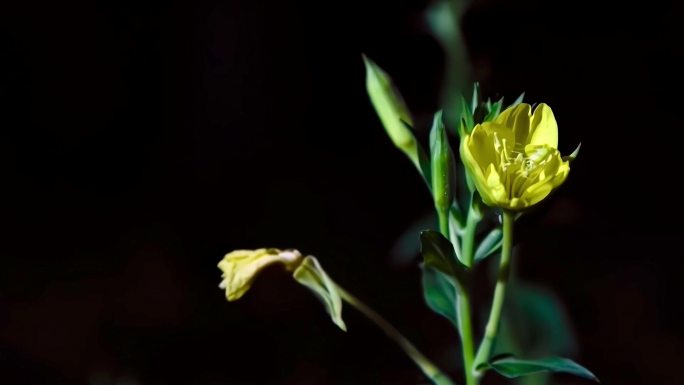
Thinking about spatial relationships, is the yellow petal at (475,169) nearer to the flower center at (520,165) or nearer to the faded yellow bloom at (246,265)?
the flower center at (520,165)

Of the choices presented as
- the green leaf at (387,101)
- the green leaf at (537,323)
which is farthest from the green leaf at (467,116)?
the green leaf at (537,323)

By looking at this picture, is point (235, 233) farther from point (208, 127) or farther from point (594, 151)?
point (594, 151)

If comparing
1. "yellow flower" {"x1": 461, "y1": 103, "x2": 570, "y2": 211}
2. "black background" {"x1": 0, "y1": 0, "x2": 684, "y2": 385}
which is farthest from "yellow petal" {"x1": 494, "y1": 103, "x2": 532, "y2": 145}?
"black background" {"x1": 0, "y1": 0, "x2": 684, "y2": 385}

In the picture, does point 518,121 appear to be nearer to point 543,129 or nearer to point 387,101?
point 543,129

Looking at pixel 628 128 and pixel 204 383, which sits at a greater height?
pixel 628 128

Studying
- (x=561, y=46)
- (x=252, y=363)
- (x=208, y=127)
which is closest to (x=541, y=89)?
(x=561, y=46)

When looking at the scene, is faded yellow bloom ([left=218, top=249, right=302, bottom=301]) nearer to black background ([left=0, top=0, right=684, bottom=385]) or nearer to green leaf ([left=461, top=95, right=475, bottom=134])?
green leaf ([left=461, top=95, right=475, bottom=134])
